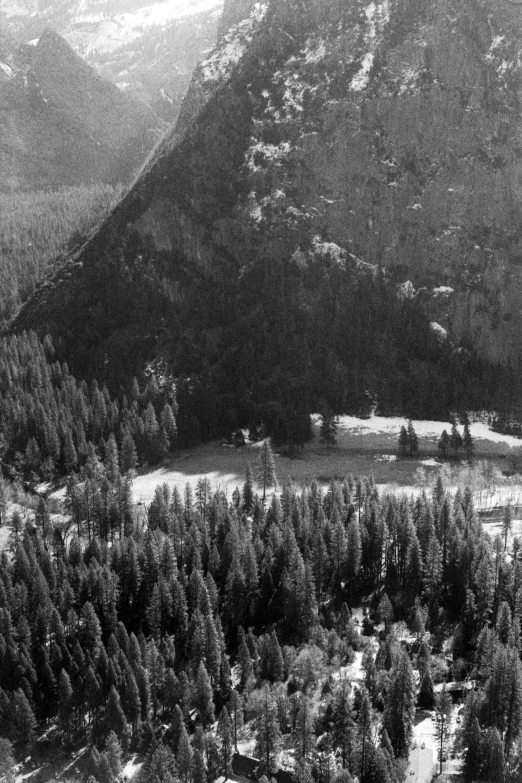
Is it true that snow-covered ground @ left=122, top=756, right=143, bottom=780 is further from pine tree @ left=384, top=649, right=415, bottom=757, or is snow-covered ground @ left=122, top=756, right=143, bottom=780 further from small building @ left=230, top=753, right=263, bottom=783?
pine tree @ left=384, top=649, right=415, bottom=757

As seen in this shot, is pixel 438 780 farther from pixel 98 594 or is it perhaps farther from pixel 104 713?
pixel 98 594

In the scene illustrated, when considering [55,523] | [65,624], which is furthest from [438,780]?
[55,523]

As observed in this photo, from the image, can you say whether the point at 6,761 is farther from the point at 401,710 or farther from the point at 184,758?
the point at 401,710

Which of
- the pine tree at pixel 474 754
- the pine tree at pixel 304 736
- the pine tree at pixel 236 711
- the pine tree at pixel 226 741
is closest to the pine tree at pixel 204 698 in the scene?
the pine tree at pixel 236 711

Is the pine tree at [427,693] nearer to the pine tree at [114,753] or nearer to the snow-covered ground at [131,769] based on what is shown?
the snow-covered ground at [131,769]

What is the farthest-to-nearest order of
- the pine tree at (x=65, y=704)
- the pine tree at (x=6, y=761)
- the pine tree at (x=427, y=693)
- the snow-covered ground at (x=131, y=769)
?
the pine tree at (x=65, y=704)
the pine tree at (x=427, y=693)
the pine tree at (x=6, y=761)
the snow-covered ground at (x=131, y=769)

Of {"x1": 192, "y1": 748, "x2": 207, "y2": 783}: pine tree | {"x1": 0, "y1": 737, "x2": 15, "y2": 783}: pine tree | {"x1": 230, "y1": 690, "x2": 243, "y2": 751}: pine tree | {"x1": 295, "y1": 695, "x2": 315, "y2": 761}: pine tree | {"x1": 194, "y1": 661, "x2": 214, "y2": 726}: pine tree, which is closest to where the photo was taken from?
{"x1": 192, "y1": 748, "x2": 207, "y2": 783}: pine tree

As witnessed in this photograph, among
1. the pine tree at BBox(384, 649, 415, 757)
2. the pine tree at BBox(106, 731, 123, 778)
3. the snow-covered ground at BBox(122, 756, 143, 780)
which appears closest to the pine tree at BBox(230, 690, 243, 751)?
the snow-covered ground at BBox(122, 756, 143, 780)

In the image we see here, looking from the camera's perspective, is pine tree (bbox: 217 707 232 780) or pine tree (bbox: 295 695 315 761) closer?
pine tree (bbox: 295 695 315 761)

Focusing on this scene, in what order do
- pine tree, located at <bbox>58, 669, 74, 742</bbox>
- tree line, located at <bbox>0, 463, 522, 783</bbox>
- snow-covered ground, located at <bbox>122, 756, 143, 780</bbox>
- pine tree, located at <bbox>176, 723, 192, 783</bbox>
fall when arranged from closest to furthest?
pine tree, located at <bbox>176, 723, 192, 783</bbox>
snow-covered ground, located at <bbox>122, 756, 143, 780</bbox>
tree line, located at <bbox>0, 463, 522, 783</bbox>
pine tree, located at <bbox>58, 669, 74, 742</bbox>
